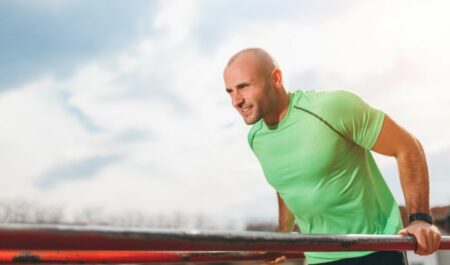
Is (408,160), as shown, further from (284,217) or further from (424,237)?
(284,217)

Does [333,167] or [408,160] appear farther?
[333,167]

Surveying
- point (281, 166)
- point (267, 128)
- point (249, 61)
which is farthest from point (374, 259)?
point (249, 61)

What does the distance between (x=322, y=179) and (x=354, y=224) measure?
8.9 inches

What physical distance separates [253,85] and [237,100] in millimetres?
103

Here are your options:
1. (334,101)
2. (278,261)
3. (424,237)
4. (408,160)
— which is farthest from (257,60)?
(424,237)

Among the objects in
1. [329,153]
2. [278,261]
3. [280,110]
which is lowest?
[278,261]

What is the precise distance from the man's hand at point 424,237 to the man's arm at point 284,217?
90cm

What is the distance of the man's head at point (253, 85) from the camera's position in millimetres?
2420

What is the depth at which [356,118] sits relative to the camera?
2.32 metres

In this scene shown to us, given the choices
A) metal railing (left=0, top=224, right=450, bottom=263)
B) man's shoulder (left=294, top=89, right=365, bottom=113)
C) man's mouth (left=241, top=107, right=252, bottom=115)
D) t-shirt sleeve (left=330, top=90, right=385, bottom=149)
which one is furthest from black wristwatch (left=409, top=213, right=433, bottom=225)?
man's mouth (left=241, top=107, right=252, bottom=115)

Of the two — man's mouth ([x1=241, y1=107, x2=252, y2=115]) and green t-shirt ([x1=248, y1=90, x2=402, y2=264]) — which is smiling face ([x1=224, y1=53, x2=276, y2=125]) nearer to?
man's mouth ([x1=241, y1=107, x2=252, y2=115])

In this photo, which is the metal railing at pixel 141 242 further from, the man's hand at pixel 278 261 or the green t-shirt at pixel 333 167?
the man's hand at pixel 278 261

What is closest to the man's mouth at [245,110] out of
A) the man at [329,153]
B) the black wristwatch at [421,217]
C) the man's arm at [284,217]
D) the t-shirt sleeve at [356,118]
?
the man at [329,153]

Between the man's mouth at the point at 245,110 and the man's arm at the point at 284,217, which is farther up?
the man's mouth at the point at 245,110
